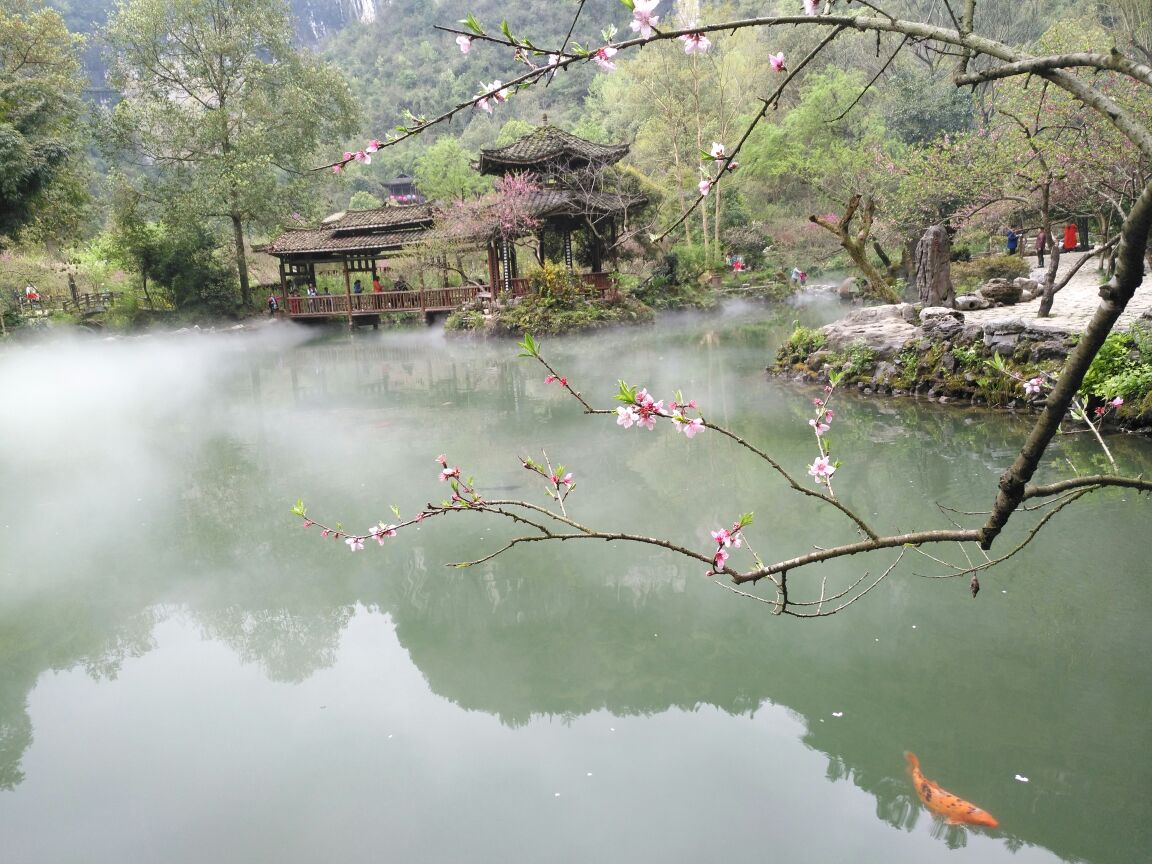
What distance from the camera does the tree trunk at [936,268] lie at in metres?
10.6

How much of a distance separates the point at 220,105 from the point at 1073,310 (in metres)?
21.2

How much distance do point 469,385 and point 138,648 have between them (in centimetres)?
760

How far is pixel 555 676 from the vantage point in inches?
143

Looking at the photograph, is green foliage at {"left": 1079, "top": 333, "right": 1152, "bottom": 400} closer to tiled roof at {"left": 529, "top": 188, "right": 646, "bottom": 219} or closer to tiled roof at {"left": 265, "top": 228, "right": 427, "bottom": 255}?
tiled roof at {"left": 529, "top": 188, "right": 646, "bottom": 219}

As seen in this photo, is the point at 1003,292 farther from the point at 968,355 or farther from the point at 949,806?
the point at 949,806

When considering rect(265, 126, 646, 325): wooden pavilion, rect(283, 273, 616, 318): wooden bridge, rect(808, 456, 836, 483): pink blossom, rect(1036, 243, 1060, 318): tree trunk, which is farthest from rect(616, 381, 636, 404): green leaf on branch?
rect(283, 273, 616, 318): wooden bridge

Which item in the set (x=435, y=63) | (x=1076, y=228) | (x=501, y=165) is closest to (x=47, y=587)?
(x=501, y=165)

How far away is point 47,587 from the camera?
4.86 m

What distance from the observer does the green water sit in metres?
2.71

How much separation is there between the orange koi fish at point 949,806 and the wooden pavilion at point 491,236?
14611 millimetres

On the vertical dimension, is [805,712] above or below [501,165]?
below

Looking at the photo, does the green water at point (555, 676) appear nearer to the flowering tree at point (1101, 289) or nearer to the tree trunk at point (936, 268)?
the flowering tree at point (1101, 289)

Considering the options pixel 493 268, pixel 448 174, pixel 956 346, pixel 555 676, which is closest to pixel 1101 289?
pixel 555 676

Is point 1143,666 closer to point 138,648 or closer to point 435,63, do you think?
point 138,648
